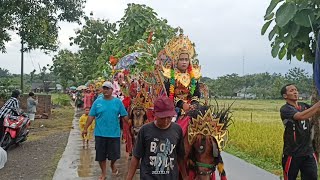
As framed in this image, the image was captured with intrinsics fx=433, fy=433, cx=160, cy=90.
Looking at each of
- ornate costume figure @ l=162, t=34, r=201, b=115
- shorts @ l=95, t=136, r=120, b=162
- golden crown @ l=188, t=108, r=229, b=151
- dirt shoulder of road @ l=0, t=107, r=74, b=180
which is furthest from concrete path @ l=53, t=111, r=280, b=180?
golden crown @ l=188, t=108, r=229, b=151

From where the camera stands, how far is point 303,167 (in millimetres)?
5234

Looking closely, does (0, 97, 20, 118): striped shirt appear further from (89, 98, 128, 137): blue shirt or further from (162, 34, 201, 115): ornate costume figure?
(162, 34, 201, 115): ornate costume figure

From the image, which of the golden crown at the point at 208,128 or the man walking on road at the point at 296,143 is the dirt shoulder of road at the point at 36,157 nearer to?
the golden crown at the point at 208,128

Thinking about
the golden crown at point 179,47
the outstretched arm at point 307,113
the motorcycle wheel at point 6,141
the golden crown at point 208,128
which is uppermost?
the golden crown at point 179,47

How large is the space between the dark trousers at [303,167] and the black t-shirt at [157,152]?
1759 millimetres

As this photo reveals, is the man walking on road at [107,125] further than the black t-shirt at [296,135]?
Yes

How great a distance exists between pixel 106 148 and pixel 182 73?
2055mm

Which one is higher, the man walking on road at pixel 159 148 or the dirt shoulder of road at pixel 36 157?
the man walking on road at pixel 159 148

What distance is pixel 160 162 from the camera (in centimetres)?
415

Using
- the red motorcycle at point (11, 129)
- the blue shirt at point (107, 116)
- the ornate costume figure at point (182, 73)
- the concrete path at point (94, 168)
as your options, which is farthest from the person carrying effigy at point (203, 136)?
the red motorcycle at point (11, 129)

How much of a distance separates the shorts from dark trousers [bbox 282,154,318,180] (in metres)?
2.90

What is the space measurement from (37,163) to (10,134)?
182 cm

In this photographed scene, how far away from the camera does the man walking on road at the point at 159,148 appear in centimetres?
412

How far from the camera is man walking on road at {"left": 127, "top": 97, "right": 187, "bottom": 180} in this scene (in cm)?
412
